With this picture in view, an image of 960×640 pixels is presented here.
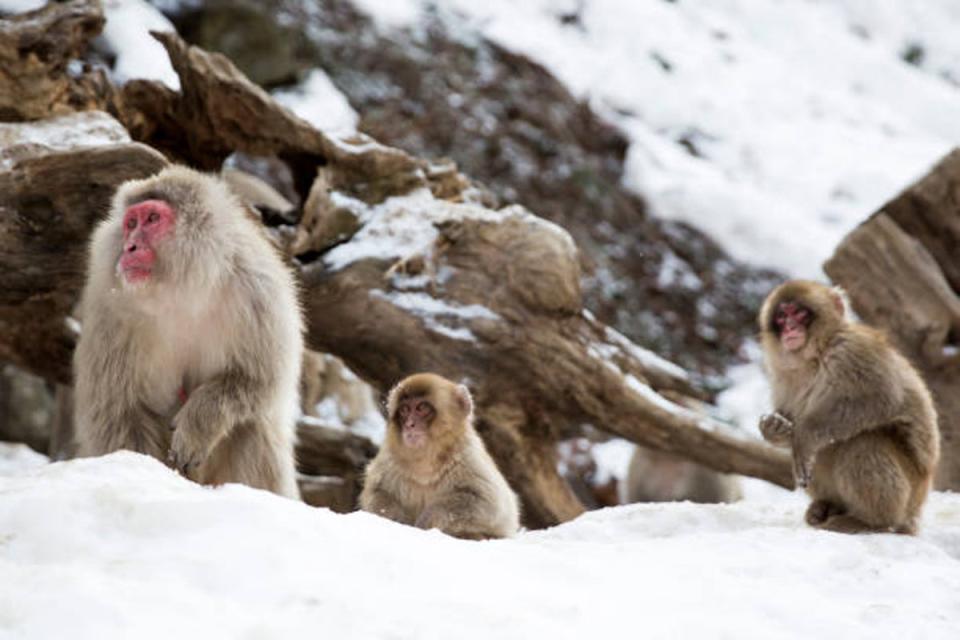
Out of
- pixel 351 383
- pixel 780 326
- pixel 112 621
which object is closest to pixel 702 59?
pixel 351 383

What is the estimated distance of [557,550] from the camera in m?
3.22

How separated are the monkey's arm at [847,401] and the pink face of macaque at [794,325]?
0.13m

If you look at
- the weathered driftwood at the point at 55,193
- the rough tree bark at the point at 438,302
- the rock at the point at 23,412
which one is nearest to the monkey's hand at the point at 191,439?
the weathered driftwood at the point at 55,193

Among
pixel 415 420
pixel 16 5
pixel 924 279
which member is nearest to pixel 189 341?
pixel 415 420

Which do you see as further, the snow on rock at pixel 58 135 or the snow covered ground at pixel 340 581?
the snow on rock at pixel 58 135

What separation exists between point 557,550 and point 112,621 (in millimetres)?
1463

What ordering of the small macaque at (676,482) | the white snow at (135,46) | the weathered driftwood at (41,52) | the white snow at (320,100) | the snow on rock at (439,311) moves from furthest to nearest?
the white snow at (320,100) → the small macaque at (676,482) → the white snow at (135,46) → the snow on rock at (439,311) → the weathered driftwood at (41,52)

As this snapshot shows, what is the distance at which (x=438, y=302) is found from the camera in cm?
556

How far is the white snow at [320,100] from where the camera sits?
432 inches

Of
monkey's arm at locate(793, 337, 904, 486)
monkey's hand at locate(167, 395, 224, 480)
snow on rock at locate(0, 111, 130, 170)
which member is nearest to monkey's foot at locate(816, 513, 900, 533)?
monkey's arm at locate(793, 337, 904, 486)

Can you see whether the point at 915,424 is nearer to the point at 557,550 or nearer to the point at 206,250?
the point at 557,550

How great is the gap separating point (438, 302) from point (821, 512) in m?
2.06

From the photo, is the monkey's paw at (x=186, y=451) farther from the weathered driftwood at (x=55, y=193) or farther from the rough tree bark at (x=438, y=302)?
the rough tree bark at (x=438, y=302)

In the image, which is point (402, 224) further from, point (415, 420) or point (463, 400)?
point (415, 420)
